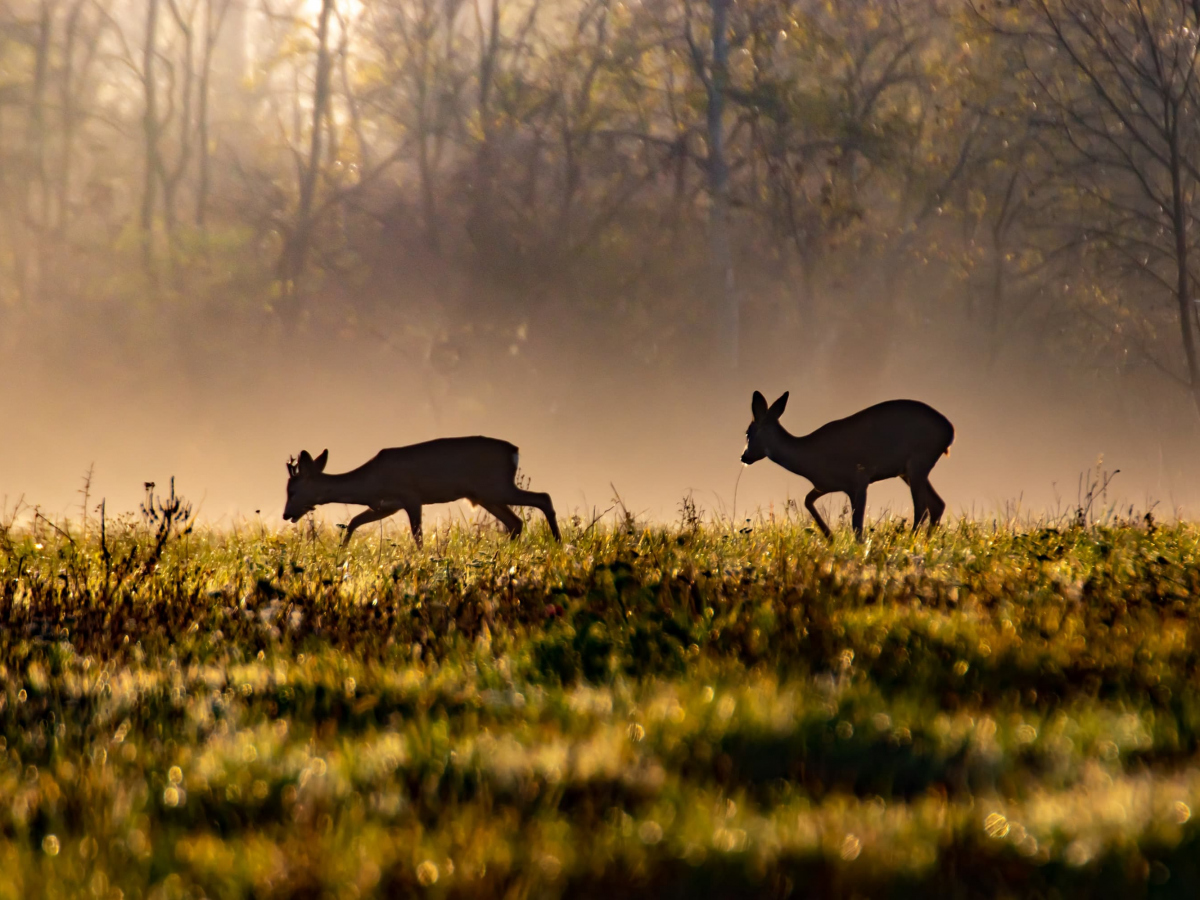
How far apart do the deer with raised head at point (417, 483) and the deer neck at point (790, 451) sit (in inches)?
91.0

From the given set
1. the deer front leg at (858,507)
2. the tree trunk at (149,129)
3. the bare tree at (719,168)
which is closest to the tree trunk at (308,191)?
the tree trunk at (149,129)

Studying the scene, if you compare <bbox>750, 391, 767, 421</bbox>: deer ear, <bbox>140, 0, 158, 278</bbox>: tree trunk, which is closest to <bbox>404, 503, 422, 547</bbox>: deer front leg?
<bbox>750, 391, 767, 421</bbox>: deer ear

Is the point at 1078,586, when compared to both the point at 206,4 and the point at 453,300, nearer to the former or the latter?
the point at 453,300

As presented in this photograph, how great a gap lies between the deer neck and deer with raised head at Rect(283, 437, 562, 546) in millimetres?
2310

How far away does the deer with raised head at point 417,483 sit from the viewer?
13180 millimetres

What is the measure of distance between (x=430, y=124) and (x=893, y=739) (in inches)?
1453

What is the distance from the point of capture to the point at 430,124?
3891 cm

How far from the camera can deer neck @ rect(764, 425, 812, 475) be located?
12305mm

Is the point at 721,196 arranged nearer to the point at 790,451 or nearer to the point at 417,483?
the point at 417,483

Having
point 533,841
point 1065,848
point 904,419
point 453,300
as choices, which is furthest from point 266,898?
point 453,300

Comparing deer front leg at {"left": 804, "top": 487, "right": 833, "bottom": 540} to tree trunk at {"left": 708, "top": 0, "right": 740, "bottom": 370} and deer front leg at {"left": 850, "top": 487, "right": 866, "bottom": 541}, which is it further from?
tree trunk at {"left": 708, "top": 0, "right": 740, "bottom": 370}

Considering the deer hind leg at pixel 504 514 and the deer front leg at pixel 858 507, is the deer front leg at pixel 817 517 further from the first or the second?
the deer hind leg at pixel 504 514

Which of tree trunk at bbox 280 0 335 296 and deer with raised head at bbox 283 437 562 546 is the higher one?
tree trunk at bbox 280 0 335 296

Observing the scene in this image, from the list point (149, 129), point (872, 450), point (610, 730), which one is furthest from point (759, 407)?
point (149, 129)
